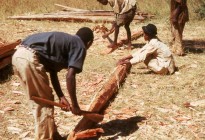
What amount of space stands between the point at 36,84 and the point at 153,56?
12.3ft

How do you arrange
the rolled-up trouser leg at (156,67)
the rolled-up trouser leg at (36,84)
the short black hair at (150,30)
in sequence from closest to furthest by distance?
the rolled-up trouser leg at (36,84) → the short black hair at (150,30) → the rolled-up trouser leg at (156,67)

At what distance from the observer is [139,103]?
6273mm

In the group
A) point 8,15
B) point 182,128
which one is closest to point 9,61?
point 182,128

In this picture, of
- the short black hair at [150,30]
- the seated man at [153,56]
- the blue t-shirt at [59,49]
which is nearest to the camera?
the blue t-shirt at [59,49]

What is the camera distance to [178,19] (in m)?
8.91

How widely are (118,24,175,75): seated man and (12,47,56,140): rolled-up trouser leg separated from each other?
3075mm

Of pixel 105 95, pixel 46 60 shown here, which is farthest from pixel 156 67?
pixel 46 60

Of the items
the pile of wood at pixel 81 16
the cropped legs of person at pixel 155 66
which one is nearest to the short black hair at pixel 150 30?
the cropped legs of person at pixel 155 66

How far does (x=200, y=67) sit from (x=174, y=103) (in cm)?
222

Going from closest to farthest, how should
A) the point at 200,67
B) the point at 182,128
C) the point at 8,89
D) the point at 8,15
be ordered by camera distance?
the point at 182,128, the point at 8,89, the point at 200,67, the point at 8,15

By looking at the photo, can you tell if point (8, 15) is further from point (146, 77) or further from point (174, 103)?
point (174, 103)

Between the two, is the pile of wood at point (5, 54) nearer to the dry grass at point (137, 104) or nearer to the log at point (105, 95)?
the dry grass at point (137, 104)

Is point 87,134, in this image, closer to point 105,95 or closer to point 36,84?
point 36,84

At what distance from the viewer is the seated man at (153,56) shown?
7.34m
